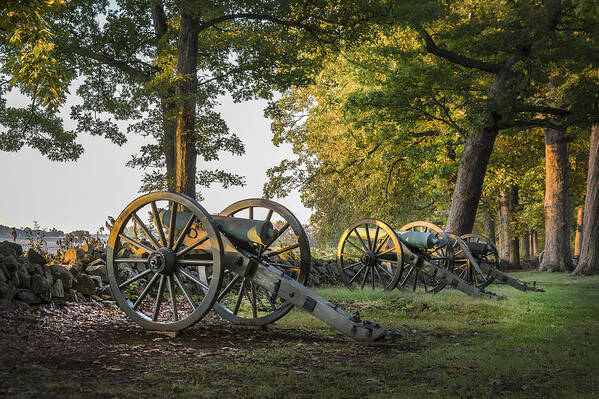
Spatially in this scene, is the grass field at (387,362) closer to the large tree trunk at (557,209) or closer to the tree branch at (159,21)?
the tree branch at (159,21)

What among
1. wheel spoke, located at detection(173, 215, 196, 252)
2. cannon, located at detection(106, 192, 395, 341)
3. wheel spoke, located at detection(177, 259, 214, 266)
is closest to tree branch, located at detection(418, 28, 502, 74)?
cannon, located at detection(106, 192, 395, 341)

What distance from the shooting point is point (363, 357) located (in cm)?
466

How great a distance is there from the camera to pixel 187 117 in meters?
12.5

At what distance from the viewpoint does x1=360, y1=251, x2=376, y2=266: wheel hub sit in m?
11.1

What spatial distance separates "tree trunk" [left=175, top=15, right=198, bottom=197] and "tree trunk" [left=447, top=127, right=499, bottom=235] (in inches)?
261

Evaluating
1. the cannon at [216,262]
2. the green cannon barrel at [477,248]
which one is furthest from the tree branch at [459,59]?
the cannon at [216,262]

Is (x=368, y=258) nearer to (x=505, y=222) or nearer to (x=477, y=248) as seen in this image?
(x=477, y=248)

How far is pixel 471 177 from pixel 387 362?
9625 millimetres

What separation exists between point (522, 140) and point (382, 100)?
10287 millimetres

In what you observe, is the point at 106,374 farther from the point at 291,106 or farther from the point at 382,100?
the point at 291,106

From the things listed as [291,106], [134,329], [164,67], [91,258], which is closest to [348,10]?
[164,67]

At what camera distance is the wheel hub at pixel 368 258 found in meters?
11.1

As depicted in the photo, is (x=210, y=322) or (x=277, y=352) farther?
(x=210, y=322)

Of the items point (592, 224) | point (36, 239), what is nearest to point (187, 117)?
point (36, 239)
